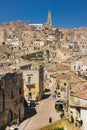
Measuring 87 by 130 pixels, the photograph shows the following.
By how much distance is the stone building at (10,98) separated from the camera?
33.0 metres

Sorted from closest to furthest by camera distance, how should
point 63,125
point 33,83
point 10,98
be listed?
point 63,125 → point 10,98 → point 33,83

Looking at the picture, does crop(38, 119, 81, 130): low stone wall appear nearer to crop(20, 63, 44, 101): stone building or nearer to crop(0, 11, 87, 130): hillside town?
crop(0, 11, 87, 130): hillside town

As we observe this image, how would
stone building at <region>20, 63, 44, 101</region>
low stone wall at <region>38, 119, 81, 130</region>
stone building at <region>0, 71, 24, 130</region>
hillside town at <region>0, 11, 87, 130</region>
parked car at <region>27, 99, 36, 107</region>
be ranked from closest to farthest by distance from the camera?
low stone wall at <region>38, 119, 81, 130</region> → hillside town at <region>0, 11, 87, 130</region> → stone building at <region>0, 71, 24, 130</region> → parked car at <region>27, 99, 36, 107</region> → stone building at <region>20, 63, 44, 101</region>

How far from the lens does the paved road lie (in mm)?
33528

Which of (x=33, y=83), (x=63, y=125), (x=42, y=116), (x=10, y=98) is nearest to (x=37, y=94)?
(x=33, y=83)

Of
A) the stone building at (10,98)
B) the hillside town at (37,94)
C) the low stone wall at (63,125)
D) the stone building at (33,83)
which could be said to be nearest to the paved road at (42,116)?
the hillside town at (37,94)

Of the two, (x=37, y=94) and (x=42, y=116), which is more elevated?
(x=37, y=94)

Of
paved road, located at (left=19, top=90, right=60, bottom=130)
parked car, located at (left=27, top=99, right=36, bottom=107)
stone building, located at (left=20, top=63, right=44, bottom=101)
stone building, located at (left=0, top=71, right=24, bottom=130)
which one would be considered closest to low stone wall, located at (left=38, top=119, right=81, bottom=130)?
paved road, located at (left=19, top=90, right=60, bottom=130)

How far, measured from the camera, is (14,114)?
1388 inches

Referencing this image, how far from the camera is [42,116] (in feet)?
123

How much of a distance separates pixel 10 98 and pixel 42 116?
491 cm

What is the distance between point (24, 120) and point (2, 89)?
16.6 feet

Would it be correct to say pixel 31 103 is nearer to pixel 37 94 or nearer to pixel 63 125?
pixel 37 94

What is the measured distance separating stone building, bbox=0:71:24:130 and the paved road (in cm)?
130
